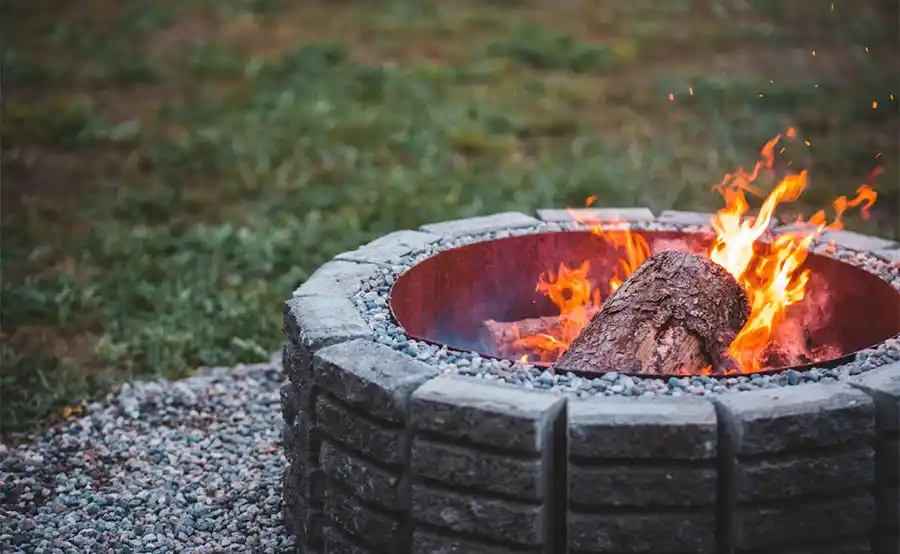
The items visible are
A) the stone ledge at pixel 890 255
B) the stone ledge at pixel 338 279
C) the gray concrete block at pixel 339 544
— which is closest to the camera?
the gray concrete block at pixel 339 544

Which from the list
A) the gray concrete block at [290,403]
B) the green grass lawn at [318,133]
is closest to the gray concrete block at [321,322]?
the gray concrete block at [290,403]

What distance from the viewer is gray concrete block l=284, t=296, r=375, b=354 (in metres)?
2.90

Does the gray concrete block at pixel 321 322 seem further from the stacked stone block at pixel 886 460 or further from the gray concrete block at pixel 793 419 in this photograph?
the stacked stone block at pixel 886 460

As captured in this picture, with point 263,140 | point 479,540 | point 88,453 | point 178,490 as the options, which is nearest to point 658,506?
point 479,540

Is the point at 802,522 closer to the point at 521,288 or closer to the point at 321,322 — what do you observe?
the point at 321,322

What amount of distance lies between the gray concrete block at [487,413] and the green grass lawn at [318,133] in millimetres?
2261

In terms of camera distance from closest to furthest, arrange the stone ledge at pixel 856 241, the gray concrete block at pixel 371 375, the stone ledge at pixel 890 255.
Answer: the gray concrete block at pixel 371 375, the stone ledge at pixel 890 255, the stone ledge at pixel 856 241

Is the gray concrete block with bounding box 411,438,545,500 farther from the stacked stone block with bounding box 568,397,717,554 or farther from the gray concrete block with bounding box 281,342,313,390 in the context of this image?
the gray concrete block with bounding box 281,342,313,390

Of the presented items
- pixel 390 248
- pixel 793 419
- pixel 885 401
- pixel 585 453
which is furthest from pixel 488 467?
pixel 390 248

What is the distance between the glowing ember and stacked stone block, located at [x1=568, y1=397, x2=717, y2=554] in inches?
35.3

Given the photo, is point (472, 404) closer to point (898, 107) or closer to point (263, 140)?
point (263, 140)

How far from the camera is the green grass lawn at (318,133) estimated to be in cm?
→ 523

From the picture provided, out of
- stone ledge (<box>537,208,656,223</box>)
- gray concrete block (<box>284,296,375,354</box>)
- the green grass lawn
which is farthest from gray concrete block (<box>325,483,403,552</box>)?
the green grass lawn

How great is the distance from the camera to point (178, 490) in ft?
12.0
